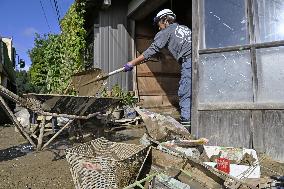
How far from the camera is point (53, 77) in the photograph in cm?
1017

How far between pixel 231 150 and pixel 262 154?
1.66ft

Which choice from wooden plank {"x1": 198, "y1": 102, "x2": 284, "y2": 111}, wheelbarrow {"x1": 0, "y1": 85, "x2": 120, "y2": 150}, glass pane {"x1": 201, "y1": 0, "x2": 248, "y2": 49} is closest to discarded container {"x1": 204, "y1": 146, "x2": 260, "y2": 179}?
wooden plank {"x1": 198, "y1": 102, "x2": 284, "y2": 111}

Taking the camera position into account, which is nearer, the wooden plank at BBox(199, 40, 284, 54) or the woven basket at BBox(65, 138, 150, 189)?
the woven basket at BBox(65, 138, 150, 189)

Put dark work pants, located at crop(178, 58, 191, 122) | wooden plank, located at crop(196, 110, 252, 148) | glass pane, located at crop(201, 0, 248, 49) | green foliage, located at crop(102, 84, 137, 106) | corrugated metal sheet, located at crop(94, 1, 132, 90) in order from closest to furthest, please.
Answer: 1. wooden plank, located at crop(196, 110, 252, 148)
2. glass pane, located at crop(201, 0, 248, 49)
3. dark work pants, located at crop(178, 58, 191, 122)
4. green foliage, located at crop(102, 84, 137, 106)
5. corrugated metal sheet, located at crop(94, 1, 132, 90)

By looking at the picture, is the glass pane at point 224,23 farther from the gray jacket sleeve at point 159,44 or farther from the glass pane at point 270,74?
the gray jacket sleeve at point 159,44

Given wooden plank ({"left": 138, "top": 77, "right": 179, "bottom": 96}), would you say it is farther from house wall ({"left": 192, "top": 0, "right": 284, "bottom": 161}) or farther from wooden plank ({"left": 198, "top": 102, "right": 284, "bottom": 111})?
wooden plank ({"left": 198, "top": 102, "right": 284, "bottom": 111})

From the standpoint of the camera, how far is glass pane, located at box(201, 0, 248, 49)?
4.30 m

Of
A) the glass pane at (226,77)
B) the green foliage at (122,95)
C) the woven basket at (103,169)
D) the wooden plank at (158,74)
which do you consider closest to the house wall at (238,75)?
the glass pane at (226,77)

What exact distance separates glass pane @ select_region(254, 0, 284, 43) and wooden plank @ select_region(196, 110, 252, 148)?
108 centimetres

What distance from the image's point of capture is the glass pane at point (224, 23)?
4.30m

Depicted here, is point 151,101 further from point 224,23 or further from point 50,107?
point 50,107

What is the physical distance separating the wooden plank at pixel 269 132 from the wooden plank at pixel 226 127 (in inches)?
4.0

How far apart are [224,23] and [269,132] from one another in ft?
5.66

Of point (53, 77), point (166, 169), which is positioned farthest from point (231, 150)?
point (53, 77)
